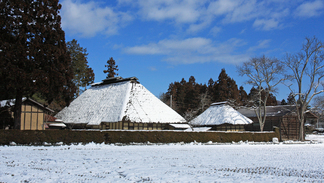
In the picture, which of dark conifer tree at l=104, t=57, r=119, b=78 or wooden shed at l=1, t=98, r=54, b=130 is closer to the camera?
wooden shed at l=1, t=98, r=54, b=130

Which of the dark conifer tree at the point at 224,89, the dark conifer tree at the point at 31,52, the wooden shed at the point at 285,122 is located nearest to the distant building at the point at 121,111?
the dark conifer tree at the point at 31,52

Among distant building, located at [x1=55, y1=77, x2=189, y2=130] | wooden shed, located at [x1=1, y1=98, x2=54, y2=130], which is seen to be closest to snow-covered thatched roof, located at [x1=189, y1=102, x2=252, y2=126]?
distant building, located at [x1=55, y1=77, x2=189, y2=130]

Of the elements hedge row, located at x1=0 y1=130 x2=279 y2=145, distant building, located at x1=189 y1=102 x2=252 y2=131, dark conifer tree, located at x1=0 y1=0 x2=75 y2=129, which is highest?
dark conifer tree, located at x1=0 y1=0 x2=75 y2=129

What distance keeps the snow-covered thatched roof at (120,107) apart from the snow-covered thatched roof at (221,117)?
10481 millimetres

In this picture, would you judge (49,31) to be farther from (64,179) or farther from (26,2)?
(64,179)

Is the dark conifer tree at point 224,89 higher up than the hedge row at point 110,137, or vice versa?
the dark conifer tree at point 224,89

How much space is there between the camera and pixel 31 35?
80.9 feet

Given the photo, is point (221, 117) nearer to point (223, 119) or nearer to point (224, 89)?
point (223, 119)

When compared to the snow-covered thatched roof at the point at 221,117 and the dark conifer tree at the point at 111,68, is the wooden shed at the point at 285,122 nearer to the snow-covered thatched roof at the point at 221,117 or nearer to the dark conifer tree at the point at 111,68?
the snow-covered thatched roof at the point at 221,117

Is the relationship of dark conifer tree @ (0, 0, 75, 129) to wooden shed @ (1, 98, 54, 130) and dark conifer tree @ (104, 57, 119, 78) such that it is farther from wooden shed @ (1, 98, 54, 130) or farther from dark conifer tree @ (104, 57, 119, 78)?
dark conifer tree @ (104, 57, 119, 78)

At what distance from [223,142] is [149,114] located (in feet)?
29.7

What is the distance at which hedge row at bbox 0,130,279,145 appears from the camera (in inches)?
841

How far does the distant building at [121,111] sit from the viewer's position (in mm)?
31219

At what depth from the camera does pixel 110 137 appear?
24.8m
